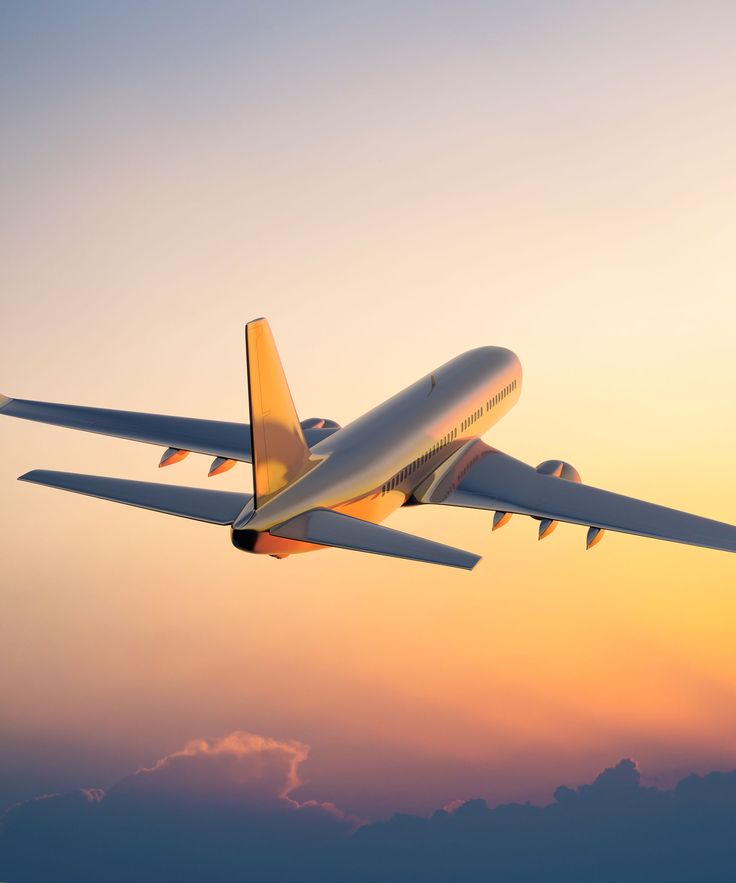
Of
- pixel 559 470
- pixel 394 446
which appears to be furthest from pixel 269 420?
pixel 559 470

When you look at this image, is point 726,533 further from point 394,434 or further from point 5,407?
point 5,407

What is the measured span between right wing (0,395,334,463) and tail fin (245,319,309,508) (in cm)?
900

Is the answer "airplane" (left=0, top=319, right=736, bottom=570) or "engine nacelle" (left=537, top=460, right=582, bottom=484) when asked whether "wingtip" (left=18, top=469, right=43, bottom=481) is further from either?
"engine nacelle" (left=537, top=460, right=582, bottom=484)

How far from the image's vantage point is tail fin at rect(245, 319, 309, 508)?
1313 inches

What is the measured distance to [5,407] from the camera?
158ft

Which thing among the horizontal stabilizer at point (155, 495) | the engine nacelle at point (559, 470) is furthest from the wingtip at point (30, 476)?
the engine nacelle at point (559, 470)

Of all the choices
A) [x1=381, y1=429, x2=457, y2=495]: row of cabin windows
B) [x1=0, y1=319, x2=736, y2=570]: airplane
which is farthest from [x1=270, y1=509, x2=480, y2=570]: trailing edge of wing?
[x1=381, y1=429, x2=457, y2=495]: row of cabin windows

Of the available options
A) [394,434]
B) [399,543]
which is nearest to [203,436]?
[394,434]

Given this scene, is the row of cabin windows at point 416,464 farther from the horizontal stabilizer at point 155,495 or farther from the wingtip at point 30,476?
the wingtip at point 30,476

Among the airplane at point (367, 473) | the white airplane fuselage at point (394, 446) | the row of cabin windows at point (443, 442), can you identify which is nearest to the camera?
the airplane at point (367, 473)

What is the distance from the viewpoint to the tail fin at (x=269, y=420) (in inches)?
1313

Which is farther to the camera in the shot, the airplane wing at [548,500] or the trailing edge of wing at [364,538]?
the airplane wing at [548,500]

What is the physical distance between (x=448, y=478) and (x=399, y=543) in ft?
40.7

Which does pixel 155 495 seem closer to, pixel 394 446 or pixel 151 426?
pixel 394 446
